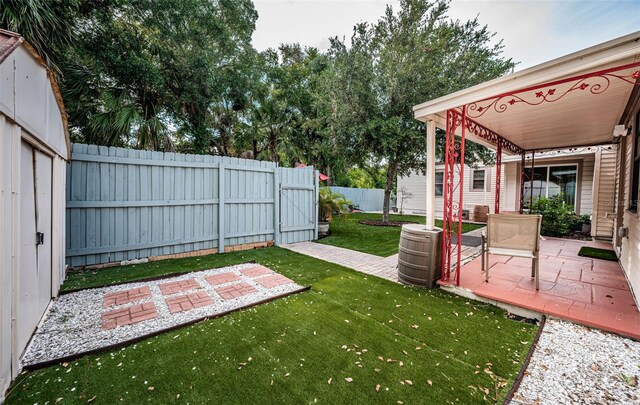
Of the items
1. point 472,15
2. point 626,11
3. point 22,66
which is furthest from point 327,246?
point 472,15

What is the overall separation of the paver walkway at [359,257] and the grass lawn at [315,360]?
49.8 inches

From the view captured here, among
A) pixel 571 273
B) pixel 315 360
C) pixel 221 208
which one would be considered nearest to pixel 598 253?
pixel 571 273

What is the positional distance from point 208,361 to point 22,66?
8.57 ft

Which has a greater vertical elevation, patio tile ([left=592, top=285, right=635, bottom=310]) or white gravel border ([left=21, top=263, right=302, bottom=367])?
patio tile ([left=592, top=285, right=635, bottom=310])

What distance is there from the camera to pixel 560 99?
11.4ft

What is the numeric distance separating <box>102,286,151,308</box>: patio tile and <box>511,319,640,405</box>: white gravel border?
4.01 m

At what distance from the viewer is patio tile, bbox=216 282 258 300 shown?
341 centimetres

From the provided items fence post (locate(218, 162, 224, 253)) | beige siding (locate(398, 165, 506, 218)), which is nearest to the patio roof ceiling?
fence post (locate(218, 162, 224, 253))

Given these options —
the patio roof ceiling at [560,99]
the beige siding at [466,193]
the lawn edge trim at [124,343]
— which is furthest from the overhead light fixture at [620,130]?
the lawn edge trim at [124,343]

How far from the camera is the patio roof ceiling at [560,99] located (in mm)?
2305

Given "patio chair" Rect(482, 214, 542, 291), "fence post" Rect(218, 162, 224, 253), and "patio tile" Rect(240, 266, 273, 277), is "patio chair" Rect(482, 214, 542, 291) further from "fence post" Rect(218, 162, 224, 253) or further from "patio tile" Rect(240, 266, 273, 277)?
"fence post" Rect(218, 162, 224, 253)

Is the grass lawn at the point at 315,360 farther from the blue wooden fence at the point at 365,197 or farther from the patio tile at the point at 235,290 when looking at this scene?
the blue wooden fence at the point at 365,197

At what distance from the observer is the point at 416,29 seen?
812 cm

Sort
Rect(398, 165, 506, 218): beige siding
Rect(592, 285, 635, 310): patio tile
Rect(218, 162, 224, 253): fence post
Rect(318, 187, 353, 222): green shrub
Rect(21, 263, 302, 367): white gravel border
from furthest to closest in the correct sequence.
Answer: Rect(398, 165, 506, 218): beige siding < Rect(318, 187, 353, 222): green shrub < Rect(218, 162, 224, 253): fence post < Rect(592, 285, 635, 310): patio tile < Rect(21, 263, 302, 367): white gravel border
